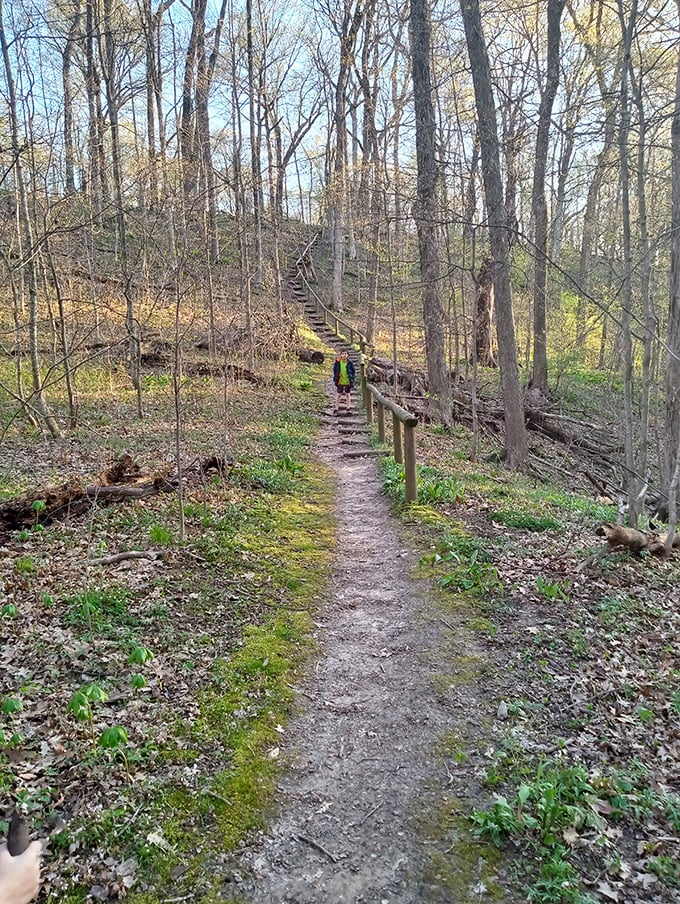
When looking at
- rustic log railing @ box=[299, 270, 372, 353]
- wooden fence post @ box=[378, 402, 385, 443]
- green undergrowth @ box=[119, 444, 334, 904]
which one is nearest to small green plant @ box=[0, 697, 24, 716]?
green undergrowth @ box=[119, 444, 334, 904]

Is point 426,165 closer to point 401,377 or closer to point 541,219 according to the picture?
point 401,377

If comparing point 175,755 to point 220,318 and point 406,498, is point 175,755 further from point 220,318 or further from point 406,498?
point 220,318

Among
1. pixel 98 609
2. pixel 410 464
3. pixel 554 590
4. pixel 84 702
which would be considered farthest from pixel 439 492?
pixel 84 702

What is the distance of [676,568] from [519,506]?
255 centimetres

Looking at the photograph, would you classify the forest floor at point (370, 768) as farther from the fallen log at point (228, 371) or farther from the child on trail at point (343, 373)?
the fallen log at point (228, 371)

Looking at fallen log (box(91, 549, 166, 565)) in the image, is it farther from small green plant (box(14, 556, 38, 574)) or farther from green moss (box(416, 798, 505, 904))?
green moss (box(416, 798, 505, 904))

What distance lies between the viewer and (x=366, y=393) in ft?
50.2

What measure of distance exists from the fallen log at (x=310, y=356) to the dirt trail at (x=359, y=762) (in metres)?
16.7

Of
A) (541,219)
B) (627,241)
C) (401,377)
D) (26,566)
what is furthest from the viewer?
(541,219)

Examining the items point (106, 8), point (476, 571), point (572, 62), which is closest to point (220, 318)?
point (106, 8)

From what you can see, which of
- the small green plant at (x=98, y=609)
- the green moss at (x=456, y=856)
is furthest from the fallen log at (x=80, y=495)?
the green moss at (x=456, y=856)

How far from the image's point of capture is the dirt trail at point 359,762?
2.91 meters

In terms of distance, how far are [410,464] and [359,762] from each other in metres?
4.99

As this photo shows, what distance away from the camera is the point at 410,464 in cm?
834
